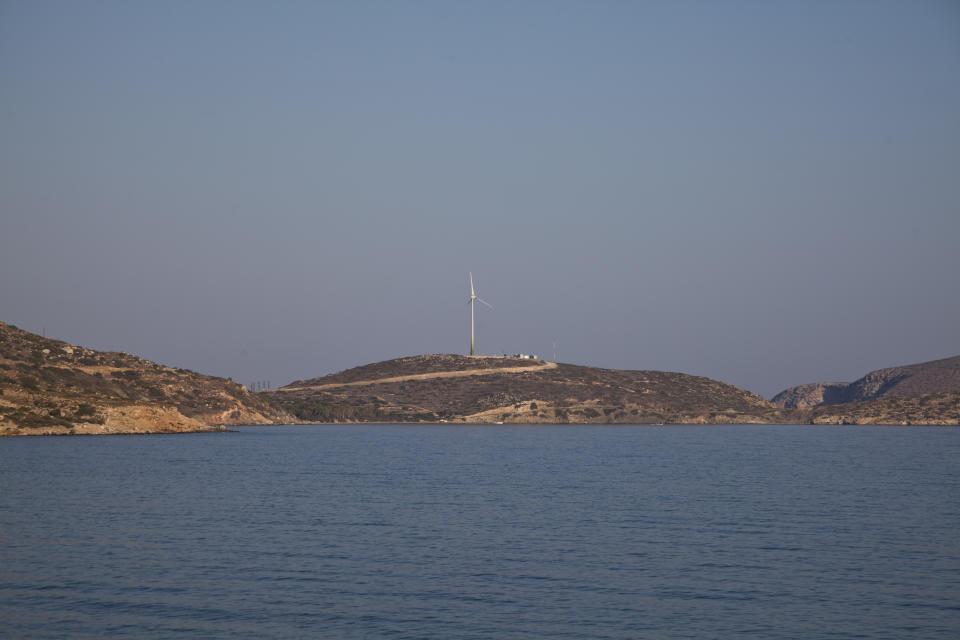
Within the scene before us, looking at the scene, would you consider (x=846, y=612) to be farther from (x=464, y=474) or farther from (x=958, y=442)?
(x=958, y=442)

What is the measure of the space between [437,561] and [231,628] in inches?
475

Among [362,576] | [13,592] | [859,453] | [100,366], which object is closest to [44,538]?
[13,592]

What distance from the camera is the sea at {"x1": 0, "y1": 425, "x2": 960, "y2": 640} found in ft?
94.0

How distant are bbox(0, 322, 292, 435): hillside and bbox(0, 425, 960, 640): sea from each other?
197 ft

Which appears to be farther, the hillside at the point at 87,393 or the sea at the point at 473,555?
the hillside at the point at 87,393

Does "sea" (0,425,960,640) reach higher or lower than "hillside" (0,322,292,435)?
lower

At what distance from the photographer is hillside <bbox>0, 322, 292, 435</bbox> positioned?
137 m

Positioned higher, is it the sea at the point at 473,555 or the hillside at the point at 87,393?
the hillside at the point at 87,393

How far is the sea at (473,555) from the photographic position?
1128 inches

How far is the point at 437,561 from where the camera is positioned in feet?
125

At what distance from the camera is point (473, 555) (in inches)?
1563

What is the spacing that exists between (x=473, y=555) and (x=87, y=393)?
441 ft

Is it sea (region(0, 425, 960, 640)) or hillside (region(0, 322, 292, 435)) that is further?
hillside (region(0, 322, 292, 435))

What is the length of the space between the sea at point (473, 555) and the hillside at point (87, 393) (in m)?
60.0
